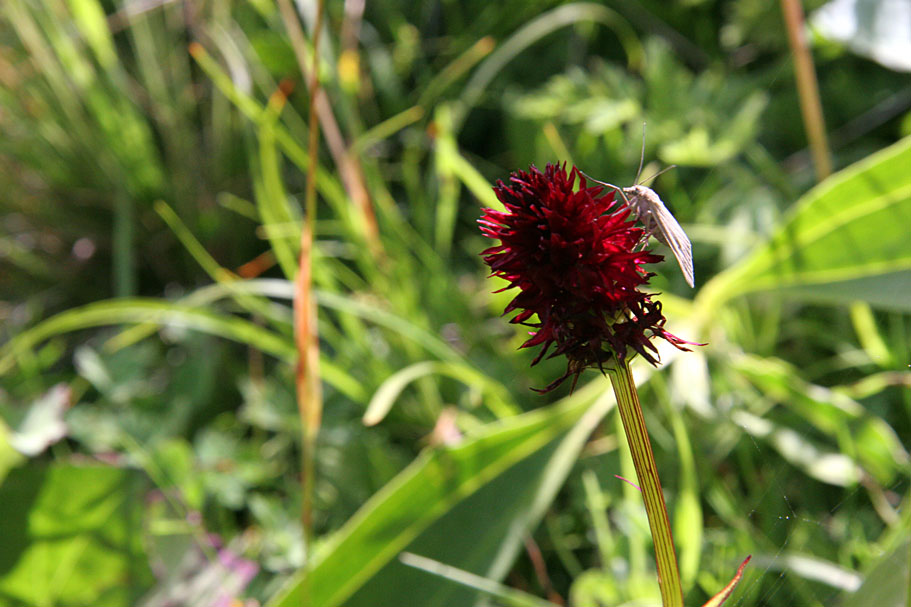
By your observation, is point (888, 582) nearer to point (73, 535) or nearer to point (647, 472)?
point (647, 472)

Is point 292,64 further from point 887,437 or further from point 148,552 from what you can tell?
point 887,437

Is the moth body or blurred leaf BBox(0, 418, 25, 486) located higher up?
blurred leaf BBox(0, 418, 25, 486)

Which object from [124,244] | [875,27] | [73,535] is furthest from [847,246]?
[124,244]

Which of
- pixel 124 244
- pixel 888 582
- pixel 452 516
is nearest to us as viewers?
pixel 888 582

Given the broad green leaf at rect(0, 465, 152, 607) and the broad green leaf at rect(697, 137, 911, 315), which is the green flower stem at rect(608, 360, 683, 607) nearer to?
the broad green leaf at rect(697, 137, 911, 315)

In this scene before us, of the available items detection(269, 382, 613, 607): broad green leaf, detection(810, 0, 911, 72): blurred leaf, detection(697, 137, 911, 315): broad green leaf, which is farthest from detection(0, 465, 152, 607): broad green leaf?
detection(810, 0, 911, 72): blurred leaf
